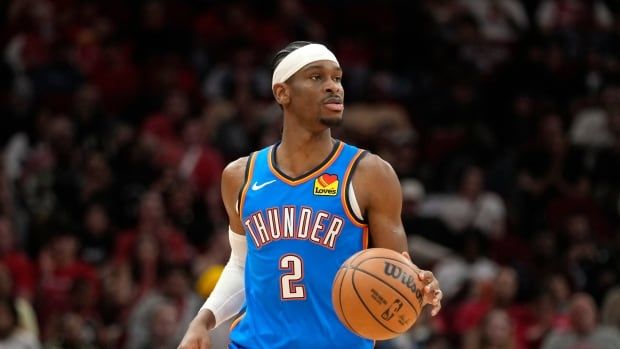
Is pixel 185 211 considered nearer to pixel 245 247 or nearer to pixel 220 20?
pixel 220 20

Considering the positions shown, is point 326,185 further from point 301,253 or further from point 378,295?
point 378,295

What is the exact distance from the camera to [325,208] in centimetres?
613

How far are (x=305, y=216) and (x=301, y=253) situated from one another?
18 cm

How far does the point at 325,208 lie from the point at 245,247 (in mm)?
657

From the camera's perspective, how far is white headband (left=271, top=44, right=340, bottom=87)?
6.30m

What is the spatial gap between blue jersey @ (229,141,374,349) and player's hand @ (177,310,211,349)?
177 mm

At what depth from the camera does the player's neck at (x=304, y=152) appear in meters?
6.33

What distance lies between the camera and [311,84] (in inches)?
248

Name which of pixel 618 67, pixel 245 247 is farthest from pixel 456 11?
pixel 245 247

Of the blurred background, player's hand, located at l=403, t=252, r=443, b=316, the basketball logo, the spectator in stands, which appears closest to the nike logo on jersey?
the basketball logo

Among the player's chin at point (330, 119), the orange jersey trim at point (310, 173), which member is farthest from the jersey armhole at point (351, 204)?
the player's chin at point (330, 119)

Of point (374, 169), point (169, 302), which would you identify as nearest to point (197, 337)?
point (374, 169)

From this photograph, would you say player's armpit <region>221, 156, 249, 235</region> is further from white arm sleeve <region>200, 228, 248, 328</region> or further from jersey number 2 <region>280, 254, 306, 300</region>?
jersey number 2 <region>280, 254, 306, 300</region>

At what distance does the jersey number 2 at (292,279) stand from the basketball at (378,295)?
1.43 ft
